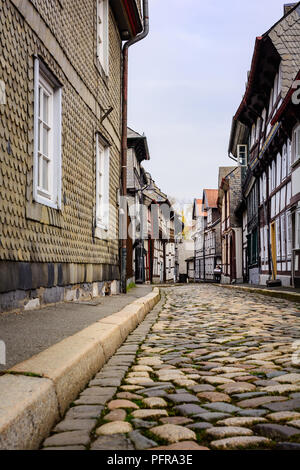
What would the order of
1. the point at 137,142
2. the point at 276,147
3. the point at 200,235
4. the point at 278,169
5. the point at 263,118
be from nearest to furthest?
the point at 276,147
the point at 278,169
the point at 263,118
the point at 137,142
the point at 200,235

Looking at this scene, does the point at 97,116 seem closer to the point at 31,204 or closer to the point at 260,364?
the point at 31,204

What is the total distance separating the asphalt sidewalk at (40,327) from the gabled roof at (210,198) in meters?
41.0

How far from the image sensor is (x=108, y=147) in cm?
1020

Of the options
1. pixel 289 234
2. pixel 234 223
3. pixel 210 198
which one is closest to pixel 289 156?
pixel 289 234

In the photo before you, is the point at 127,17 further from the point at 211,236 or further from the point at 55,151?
the point at 211,236

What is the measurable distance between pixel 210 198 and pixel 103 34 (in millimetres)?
38590

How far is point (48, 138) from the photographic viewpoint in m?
6.38

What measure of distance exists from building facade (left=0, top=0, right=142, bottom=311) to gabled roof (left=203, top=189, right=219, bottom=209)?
1445 inches

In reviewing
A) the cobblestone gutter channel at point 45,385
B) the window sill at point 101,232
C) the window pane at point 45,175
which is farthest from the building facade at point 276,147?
the cobblestone gutter channel at point 45,385

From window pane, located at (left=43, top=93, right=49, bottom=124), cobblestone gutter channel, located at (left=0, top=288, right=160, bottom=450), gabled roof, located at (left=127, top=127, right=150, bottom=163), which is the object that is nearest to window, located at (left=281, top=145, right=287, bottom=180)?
window pane, located at (left=43, top=93, right=49, bottom=124)

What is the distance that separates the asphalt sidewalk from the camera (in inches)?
122

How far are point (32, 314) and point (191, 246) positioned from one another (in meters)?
67.3

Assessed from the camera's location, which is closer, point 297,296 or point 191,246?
point 297,296
